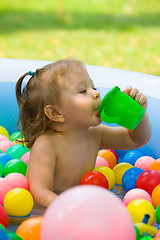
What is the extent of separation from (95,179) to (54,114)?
293 mm

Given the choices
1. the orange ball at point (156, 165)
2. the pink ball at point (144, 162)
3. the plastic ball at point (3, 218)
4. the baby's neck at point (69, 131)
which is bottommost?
the pink ball at point (144, 162)

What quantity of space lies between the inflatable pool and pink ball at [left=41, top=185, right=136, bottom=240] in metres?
1.23

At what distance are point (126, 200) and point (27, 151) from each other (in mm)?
679

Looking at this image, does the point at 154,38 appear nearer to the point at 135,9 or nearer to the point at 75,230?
the point at 135,9

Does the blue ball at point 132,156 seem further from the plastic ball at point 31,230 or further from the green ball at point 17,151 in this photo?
the plastic ball at point 31,230

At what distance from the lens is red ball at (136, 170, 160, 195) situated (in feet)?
5.50

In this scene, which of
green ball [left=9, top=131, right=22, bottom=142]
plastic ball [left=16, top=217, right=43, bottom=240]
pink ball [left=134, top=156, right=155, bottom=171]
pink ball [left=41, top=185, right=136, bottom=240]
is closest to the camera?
pink ball [left=41, top=185, right=136, bottom=240]

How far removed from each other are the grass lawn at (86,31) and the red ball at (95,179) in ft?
8.47

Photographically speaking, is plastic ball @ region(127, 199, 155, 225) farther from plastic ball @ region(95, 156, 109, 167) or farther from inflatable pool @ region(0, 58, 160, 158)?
inflatable pool @ region(0, 58, 160, 158)

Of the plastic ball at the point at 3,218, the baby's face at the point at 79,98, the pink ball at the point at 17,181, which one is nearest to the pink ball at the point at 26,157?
the pink ball at the point at 17,181

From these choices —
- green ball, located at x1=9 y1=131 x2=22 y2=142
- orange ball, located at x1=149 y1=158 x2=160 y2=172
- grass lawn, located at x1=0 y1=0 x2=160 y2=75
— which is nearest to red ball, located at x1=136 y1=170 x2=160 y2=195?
orange ball, located at x1=149 y1=158 x2=160 y2=172

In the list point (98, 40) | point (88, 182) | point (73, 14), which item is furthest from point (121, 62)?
point (88, 182)

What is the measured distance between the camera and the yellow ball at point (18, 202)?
4.80ft

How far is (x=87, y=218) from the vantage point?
944 millimetres
